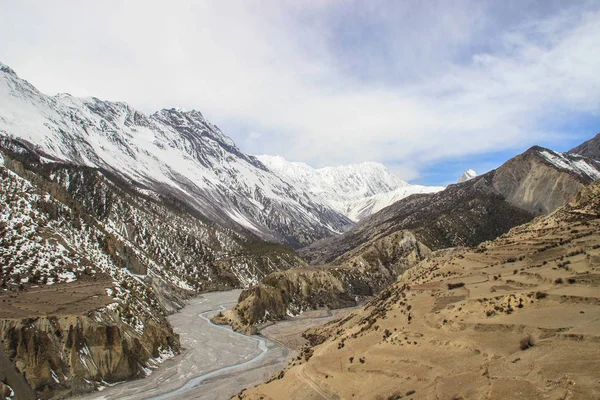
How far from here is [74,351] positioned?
46.7 meters

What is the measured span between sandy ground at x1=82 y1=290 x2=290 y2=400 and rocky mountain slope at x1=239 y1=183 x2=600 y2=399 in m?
12.9

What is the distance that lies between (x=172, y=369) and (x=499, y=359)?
44681mm

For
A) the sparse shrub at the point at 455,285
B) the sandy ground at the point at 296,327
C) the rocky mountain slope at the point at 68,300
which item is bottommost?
the sandy ground at the point at 296,327

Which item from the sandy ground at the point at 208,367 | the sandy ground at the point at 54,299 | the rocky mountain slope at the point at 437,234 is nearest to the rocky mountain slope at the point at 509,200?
the rocky mountain slope at the point at 437,234

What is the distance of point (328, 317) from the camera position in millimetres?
107625

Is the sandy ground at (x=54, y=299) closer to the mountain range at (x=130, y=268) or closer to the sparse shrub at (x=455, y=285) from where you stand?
the mountain range at (x=130, y=268)

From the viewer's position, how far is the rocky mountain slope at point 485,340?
75.2 feet

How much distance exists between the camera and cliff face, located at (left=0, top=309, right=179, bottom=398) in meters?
42.4

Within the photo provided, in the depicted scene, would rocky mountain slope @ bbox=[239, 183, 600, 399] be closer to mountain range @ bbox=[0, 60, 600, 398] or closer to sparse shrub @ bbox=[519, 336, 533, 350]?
sparse shrub @ bbox=[519, 336, 533, 350]

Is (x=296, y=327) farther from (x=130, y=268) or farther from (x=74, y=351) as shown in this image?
(x=74, y=351)

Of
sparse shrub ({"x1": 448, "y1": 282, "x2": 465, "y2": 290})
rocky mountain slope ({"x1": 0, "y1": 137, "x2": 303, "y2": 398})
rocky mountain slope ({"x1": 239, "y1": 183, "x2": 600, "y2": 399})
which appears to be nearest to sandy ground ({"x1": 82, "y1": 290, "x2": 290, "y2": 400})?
rocky mountain slope ({"x1": 0, "y1": 137, "x2": 303, "y2": 398})

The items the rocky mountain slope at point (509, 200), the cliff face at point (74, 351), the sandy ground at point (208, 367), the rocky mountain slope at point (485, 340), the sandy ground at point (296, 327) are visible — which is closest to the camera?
the rocky mountain slope at point (485, 340)

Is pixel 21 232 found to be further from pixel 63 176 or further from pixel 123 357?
pixel 63 176

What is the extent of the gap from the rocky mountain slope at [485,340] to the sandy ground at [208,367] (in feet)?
42.2
